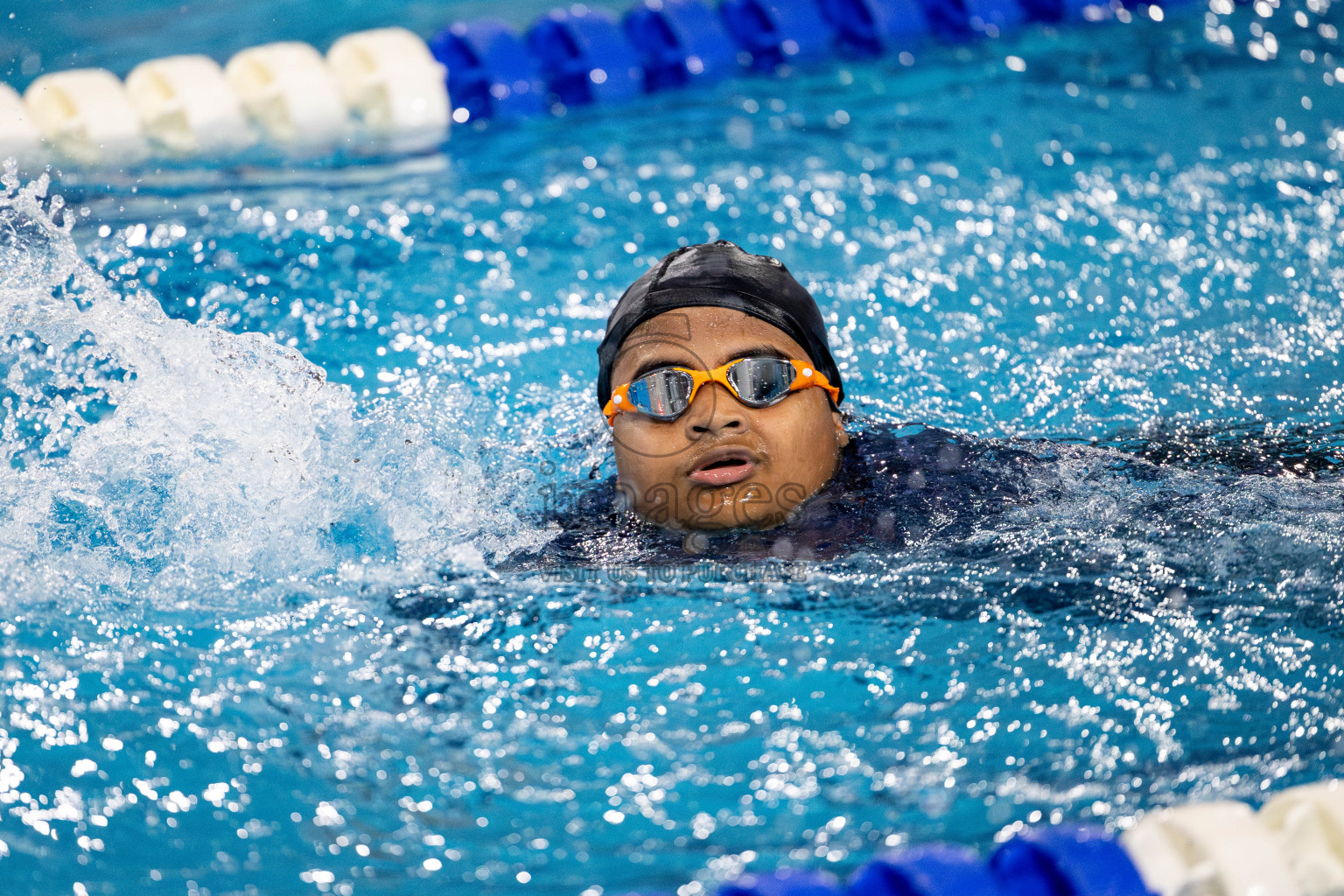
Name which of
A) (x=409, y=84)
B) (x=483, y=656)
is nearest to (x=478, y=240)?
(x=409, y=84)

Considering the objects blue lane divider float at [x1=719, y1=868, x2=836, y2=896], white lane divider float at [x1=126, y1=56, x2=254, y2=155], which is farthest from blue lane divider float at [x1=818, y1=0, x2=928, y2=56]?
blue lane divider float at [x1=719, y1=868, x2=836, y2=896]

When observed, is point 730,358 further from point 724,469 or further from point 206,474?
point 206,474

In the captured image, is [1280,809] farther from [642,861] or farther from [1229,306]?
[1229,306]

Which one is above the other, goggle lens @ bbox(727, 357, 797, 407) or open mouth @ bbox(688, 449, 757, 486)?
goggle lens @ bbox(727, 357, 797, 407)

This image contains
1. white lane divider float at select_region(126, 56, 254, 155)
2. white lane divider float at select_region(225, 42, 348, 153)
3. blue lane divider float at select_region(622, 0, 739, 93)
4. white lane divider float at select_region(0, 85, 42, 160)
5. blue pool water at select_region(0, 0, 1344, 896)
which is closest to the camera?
blue pool water at select_region(0, 0, 1344, 896)

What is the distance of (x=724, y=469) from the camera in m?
2.55

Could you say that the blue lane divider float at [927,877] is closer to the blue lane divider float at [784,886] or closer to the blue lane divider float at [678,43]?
the blue lane divider float at [784,886]

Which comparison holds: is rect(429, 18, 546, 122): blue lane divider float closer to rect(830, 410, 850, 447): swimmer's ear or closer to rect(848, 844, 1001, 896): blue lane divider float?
rect(830, 410, 850, 447): swimmer's ear

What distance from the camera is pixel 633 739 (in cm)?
215

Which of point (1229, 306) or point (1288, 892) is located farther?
point (1229, 306)

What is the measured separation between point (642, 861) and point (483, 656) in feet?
1.99

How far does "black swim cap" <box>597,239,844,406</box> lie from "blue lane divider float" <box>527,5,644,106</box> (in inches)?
114

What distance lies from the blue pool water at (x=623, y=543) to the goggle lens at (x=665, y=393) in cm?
32

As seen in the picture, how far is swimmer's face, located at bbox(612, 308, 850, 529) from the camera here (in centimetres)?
255
